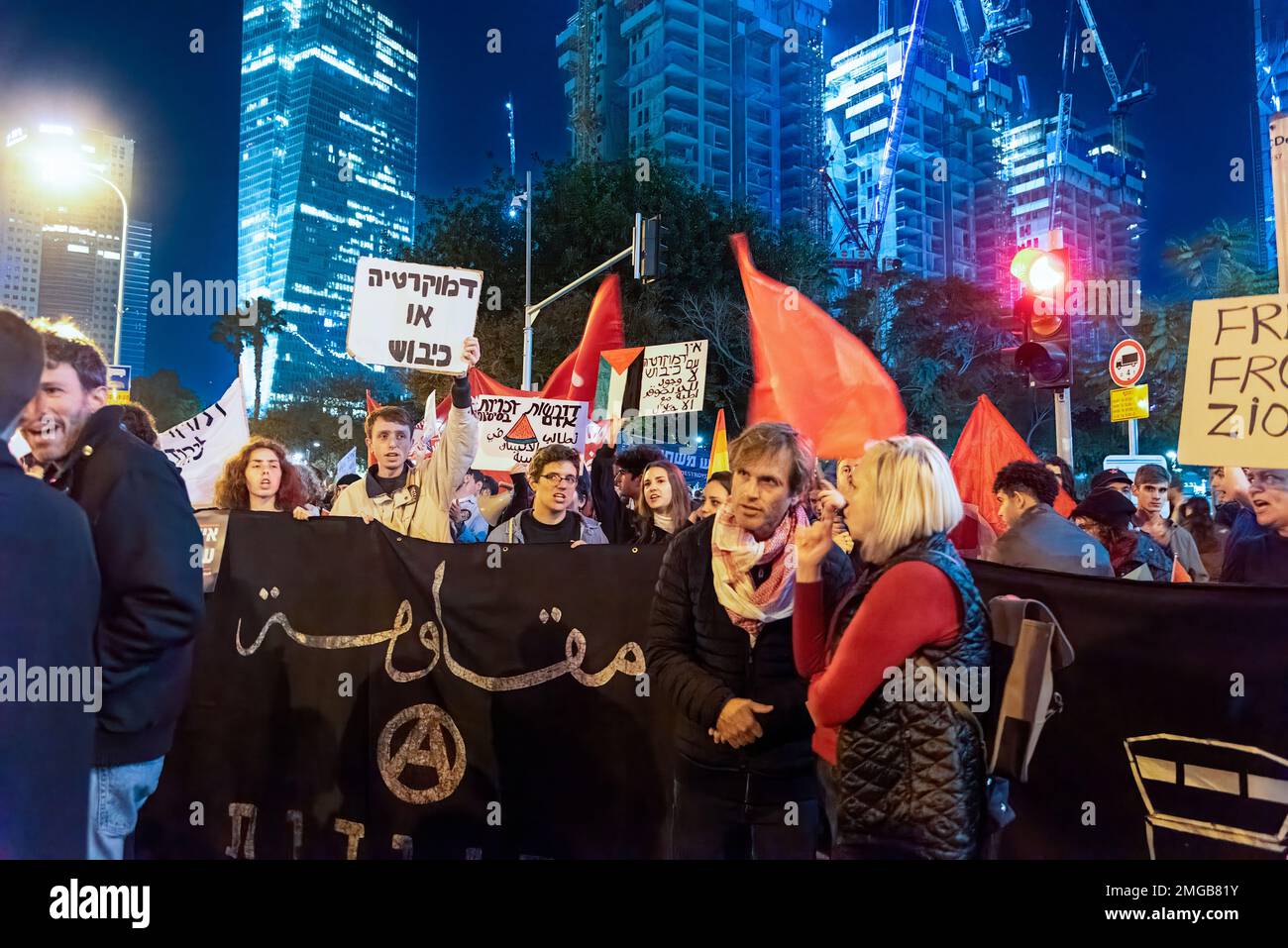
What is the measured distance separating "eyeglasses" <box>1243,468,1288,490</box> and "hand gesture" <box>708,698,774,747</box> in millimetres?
2697

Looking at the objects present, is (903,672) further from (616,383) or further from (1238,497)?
(616,383)

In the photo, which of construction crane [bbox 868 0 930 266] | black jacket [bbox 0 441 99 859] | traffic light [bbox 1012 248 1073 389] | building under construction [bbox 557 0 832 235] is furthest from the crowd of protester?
construction crane [bbox 868 0 930 266]

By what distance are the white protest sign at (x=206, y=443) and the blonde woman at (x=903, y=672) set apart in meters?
6.28

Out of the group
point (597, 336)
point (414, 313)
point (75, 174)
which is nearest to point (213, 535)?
point (414, 313)

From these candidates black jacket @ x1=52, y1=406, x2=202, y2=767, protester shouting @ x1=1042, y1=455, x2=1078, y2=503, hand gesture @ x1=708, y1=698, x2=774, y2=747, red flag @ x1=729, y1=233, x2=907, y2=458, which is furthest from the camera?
protester shouting @ x1=1042, y1=455, x2=1078, y2=503

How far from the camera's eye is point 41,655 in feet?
6.40

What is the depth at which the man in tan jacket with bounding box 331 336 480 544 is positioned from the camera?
208 inches

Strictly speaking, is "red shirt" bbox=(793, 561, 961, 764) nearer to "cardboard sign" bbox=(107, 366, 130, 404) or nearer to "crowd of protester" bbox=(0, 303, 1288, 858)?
"crowd of protester" bbox=(0, 303, 1288, 858)

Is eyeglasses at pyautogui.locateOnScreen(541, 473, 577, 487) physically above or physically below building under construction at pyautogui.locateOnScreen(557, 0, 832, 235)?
below

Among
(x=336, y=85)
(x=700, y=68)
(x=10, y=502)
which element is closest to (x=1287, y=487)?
(x=10, y=502)

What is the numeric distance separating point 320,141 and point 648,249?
45473mm
